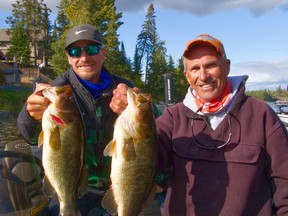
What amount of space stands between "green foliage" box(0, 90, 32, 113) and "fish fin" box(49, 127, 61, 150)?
35.8 meters

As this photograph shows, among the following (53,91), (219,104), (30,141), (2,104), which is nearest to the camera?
(53,91)

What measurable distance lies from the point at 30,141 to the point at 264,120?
2174mm

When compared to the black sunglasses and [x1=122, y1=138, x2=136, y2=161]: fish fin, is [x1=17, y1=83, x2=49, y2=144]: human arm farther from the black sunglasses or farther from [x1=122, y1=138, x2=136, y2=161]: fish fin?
the black sunglasses

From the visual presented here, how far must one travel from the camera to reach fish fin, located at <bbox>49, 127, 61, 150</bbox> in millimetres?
3105

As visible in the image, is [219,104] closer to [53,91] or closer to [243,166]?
[243,166]

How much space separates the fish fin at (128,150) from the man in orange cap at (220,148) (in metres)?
0.33

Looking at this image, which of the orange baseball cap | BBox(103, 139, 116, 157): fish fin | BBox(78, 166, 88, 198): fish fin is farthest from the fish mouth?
the orange baseball cap

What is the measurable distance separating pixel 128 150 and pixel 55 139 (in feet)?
1.91

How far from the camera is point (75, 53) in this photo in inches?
167

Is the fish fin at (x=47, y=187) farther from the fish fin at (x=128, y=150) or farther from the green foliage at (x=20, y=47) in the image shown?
the green foliage at (x=20, y=47)

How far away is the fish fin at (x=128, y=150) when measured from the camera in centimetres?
306

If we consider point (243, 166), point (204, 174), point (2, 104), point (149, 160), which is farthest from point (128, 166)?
point (2, 104)

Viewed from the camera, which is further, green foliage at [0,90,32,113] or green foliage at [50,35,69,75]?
green foliage at [50,35,69,75]

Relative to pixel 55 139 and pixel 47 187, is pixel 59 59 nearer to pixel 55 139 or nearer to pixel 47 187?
pixel 47 187
